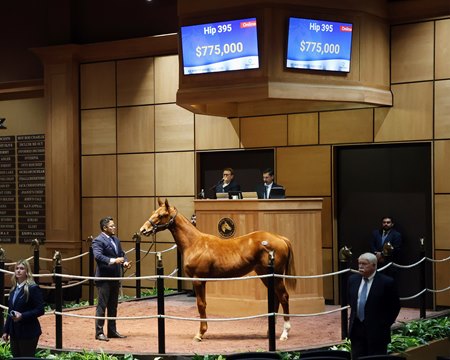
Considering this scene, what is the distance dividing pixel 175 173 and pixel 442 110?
5.24 meters

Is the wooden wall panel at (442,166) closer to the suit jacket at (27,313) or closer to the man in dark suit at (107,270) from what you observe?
the man in dark suit at (107,270)

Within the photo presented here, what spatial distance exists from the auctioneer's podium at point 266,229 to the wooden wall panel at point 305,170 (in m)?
2.06

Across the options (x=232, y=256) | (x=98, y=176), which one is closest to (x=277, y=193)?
(x=232, y=256)

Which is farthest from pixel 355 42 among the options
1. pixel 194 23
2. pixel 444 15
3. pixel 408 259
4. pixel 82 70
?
pixel 82 70

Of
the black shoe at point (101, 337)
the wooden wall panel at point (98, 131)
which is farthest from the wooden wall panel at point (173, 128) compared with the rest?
the black shoe at point (101, 337)

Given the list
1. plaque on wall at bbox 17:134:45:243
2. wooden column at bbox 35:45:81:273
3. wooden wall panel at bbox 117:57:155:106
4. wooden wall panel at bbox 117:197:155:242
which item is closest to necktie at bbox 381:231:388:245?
wooden wall panel at bbox 117:197:155:242

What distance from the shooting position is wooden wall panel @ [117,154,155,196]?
16.5 metres

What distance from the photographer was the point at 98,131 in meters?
17.1

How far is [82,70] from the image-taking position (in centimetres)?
1730

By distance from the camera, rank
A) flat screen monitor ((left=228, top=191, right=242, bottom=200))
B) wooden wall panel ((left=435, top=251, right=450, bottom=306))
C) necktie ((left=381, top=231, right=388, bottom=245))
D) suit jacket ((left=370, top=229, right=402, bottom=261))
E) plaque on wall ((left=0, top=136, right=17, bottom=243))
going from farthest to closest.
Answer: plaque on wall ((left=0, top=136, right=17, bottom=243)) → necktie ((left=381, top=231, right=388, bottom=245)) → suit jacket ((left=370, top=229, right=402, bottom=261)) → wooden wall panel ((left=435, top=251, right=450, bottom=306)) → flat screen monitor ((left=228, top=191, right=242, bottom=200))

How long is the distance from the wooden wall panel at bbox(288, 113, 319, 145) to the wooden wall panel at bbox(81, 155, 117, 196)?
393 cm

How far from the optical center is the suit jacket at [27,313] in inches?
338

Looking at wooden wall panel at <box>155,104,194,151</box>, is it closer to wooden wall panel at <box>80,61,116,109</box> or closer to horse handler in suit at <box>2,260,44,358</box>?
wooden wall panel at <box>80,61,116,109</box>

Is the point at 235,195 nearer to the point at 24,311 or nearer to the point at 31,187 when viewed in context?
the point at 24,311
